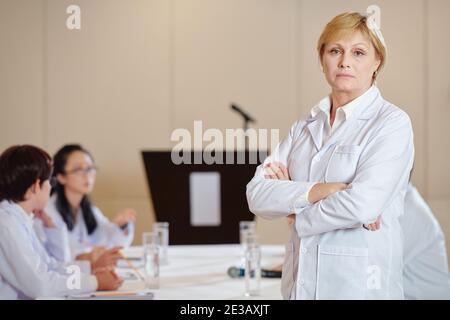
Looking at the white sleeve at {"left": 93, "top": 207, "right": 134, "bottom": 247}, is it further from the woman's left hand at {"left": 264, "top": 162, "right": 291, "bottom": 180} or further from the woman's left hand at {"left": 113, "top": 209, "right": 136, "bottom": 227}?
the woman's left hand at {"left": 264, "top": 162, "right": 291, "bottom": 180}

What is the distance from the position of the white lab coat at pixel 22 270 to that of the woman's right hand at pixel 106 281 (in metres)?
0.02

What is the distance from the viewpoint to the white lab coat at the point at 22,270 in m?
2.19

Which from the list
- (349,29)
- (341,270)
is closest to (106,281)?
(341,270)

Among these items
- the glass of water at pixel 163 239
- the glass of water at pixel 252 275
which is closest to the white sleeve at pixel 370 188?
the glass of water at pixel 252 275

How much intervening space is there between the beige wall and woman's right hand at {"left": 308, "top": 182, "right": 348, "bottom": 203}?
2362 millimetres

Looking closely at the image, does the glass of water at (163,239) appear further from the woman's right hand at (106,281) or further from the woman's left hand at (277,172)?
the woman's left hand at (277,172)

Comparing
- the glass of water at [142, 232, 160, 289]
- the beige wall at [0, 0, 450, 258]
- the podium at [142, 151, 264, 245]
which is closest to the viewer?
the glass of water at [142, 232, 160, 289]

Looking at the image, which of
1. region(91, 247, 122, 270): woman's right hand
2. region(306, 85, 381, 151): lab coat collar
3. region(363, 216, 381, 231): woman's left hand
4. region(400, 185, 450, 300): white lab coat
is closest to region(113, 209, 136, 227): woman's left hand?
region(91, 247, 122, 270): woman's right hand

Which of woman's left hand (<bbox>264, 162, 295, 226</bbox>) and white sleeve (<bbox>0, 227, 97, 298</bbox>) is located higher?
woman's left hand (<bbox>264, 162, 295, 226</bbox>)

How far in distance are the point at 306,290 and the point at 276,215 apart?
0.20 metres

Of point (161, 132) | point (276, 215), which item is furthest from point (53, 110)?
point (276, 215)

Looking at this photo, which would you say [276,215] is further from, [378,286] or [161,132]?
[161,132]

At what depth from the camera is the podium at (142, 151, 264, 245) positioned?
3541 millimetres

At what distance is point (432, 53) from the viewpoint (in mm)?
3408
